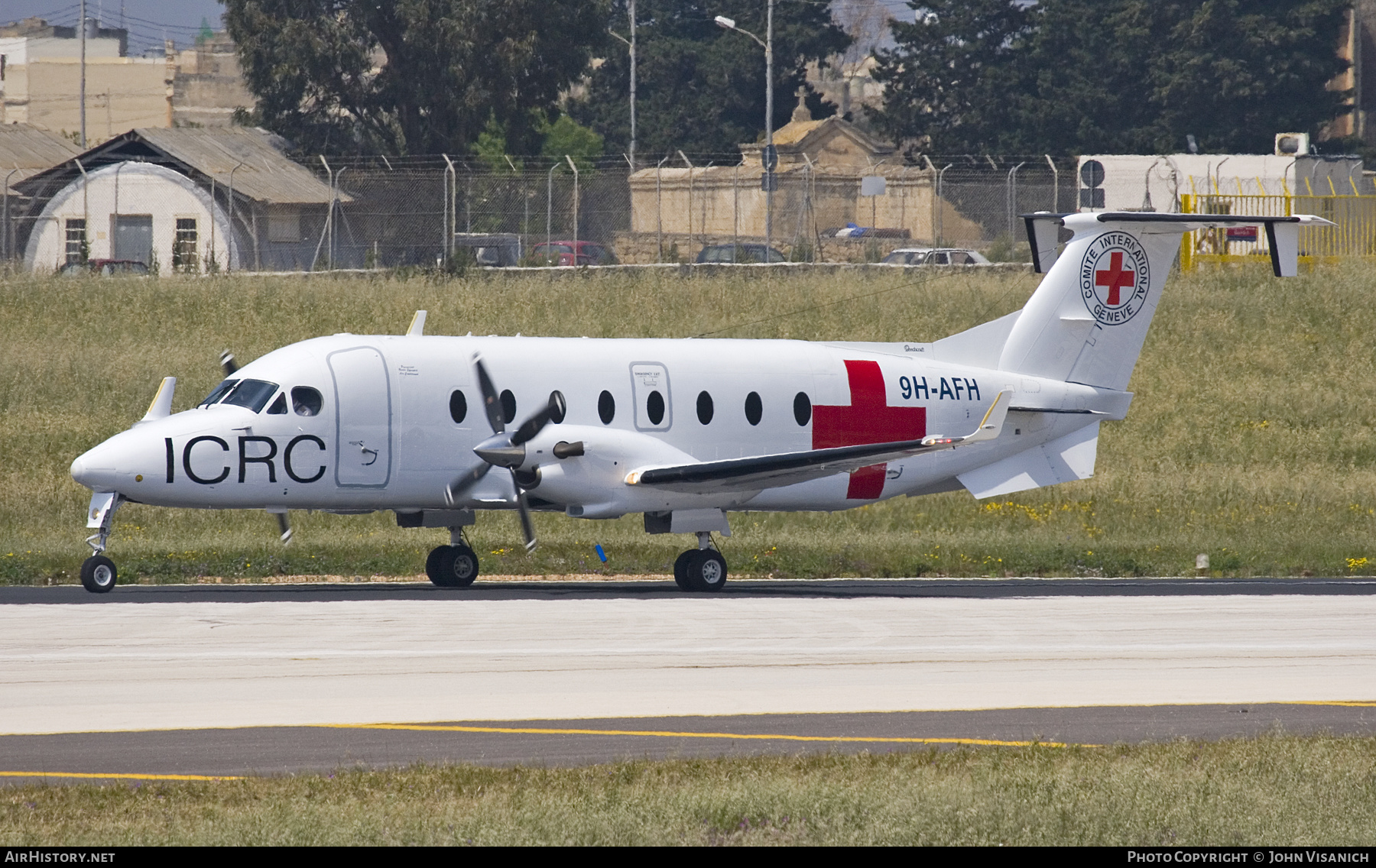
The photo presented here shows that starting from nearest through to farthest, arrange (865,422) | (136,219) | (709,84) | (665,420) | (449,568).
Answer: (665,420) → (449,568) → (865,422) → (136,219) → (709,84)

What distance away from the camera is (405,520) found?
2416 cm

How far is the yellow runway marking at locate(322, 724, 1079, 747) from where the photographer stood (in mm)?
13023

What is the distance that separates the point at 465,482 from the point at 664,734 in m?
10.3

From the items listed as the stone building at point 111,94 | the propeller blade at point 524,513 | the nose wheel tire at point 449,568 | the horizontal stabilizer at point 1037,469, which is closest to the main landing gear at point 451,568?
the nose wheel tire at point 449,568

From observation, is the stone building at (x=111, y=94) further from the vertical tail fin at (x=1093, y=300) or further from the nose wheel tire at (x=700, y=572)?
the nose wheel tire at (x=700, y=572)

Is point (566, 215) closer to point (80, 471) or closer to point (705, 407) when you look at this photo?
point (705, 407)

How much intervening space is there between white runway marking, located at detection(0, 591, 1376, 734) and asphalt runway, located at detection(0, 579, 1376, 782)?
0.16ft

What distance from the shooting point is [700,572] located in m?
24.1

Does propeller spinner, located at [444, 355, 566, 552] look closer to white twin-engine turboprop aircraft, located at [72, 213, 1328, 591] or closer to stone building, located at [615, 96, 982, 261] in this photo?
white twin-engine turboprop aircraft, located at [72, 213, 1328, 591]

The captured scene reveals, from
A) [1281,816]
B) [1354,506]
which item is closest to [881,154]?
[1354,506]

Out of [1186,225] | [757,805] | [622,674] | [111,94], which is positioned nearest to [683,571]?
[622,674]

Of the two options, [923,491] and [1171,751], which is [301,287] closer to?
[923,491]

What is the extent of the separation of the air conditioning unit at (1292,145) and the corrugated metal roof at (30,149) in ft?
164

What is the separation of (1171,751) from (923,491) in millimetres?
13966
